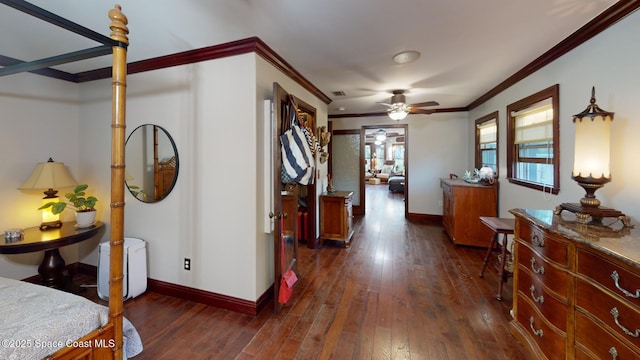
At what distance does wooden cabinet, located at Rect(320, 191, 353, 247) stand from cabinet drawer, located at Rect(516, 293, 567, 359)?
2.37m

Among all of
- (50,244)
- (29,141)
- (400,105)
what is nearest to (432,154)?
(400,105)

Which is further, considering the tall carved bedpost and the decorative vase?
the decorative vase

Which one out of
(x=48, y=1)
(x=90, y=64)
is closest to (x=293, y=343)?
(x=48, y=1)

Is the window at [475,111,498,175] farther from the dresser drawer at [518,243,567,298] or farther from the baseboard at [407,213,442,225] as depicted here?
the dresser drawer at [518,243,567,298]

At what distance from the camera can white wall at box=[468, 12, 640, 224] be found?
1720mm

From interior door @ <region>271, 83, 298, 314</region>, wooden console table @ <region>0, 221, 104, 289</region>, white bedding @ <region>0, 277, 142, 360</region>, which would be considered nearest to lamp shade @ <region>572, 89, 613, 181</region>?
→ interior door @ <region>271, 83, 298, 314</region>

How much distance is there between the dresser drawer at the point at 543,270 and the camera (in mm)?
1438

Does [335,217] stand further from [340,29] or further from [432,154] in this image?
[432,154]

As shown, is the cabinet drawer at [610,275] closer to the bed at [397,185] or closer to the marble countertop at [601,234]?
the marble countertop at [601,234]

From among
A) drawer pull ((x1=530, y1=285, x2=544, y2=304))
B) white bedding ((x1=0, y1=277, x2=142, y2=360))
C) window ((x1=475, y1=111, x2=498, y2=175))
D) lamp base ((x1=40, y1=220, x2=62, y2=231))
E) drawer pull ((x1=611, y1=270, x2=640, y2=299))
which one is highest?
window ((x1=475, y1=111, x2=498, y2=175))

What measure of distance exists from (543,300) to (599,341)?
0.39 metres

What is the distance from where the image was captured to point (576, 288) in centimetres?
134

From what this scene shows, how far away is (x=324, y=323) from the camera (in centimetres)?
215

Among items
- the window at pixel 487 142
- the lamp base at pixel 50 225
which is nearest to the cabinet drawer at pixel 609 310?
the window at pixel 487 142
